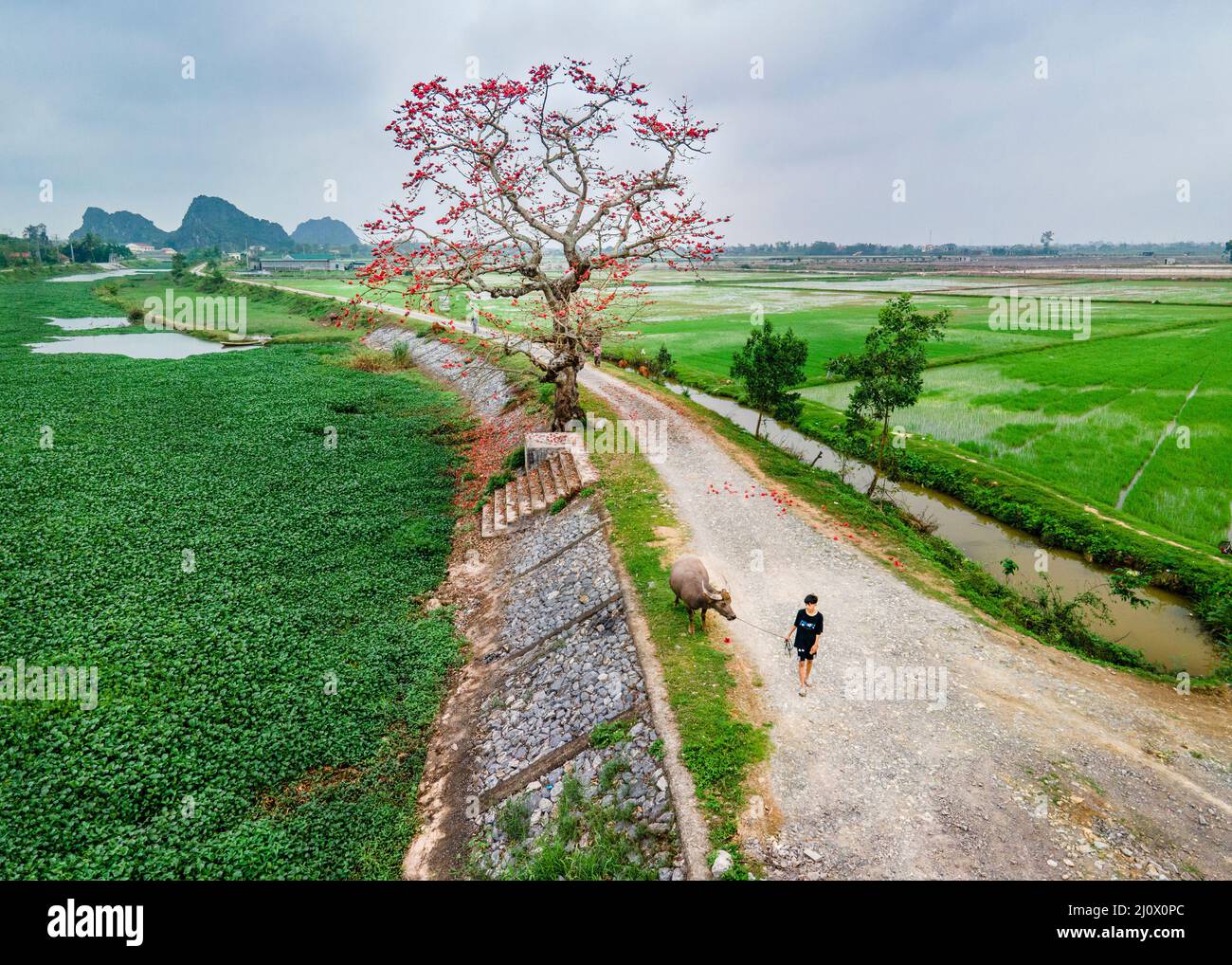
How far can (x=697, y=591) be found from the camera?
1196cm

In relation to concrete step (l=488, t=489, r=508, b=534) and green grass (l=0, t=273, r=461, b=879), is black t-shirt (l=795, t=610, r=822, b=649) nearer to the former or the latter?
green grass (l=0, t=273, r=461, b=879)

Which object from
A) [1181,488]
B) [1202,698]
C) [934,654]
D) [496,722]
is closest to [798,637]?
[934,654]

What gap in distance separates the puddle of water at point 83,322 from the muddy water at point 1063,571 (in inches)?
2662

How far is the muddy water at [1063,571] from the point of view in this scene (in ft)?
46.9

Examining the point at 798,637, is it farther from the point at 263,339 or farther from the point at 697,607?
the point at 263,339

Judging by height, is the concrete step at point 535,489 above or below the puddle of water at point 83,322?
below

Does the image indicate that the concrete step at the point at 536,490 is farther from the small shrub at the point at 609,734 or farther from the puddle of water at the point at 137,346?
the puddle of water at the point at 137,346

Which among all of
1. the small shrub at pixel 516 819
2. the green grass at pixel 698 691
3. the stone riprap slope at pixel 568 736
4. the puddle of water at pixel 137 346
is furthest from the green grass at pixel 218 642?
the puddle of water at pixel 137 346

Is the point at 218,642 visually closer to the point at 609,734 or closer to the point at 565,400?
the point at 609,734

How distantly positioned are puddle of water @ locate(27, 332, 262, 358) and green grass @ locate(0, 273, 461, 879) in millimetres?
23399

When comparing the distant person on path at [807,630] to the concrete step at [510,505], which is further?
the concrete step at [510,505]

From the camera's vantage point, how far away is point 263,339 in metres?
→ 53.8
